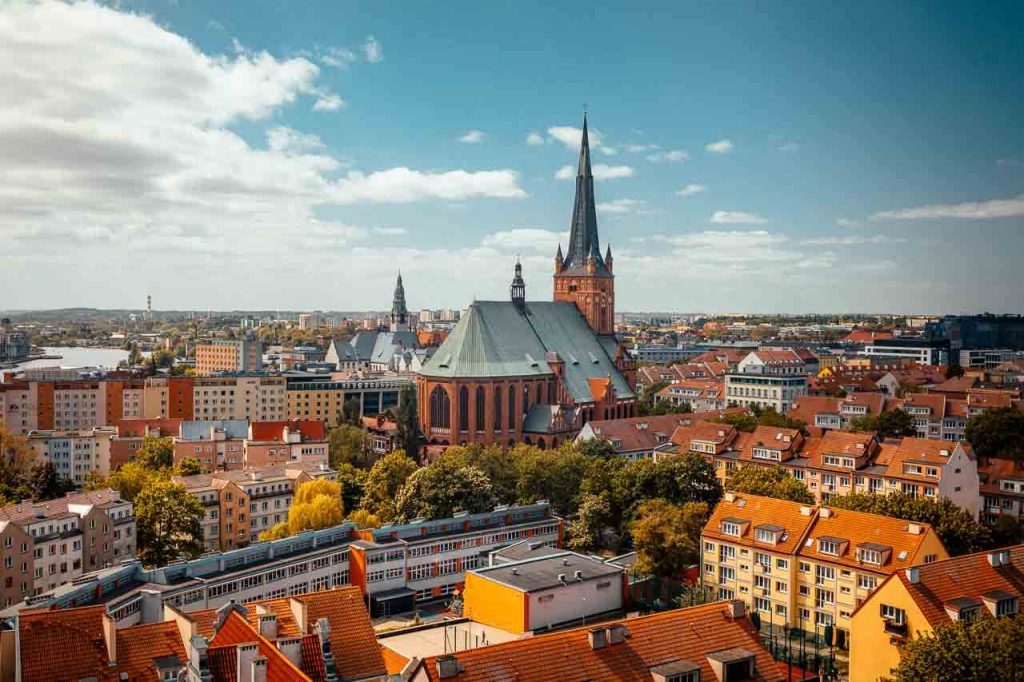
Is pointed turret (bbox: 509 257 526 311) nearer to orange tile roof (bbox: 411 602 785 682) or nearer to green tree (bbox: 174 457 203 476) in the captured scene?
green tree (bbox: 174 457 203 476)

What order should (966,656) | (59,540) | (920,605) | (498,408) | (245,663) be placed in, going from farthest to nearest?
1. (498,408)
2. (59,540)
3. (920,605)
4. (966,656)
5. (245,663)

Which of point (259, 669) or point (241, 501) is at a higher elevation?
point (259, 669)

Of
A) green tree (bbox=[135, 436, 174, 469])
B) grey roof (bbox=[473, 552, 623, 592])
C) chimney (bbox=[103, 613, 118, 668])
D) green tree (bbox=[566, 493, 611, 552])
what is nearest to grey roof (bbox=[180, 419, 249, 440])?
green tree (bbox=[135, 436, 174, 469])

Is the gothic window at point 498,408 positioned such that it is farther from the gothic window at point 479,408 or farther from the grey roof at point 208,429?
the grey roof at point 208,429

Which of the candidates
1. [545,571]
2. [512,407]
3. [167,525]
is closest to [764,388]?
[512,407]

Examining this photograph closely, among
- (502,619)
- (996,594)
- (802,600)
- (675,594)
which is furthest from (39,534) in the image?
(996,594)

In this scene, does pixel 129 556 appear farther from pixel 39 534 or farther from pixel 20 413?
pixel 20 413

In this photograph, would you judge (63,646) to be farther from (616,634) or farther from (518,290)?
(518,290)
